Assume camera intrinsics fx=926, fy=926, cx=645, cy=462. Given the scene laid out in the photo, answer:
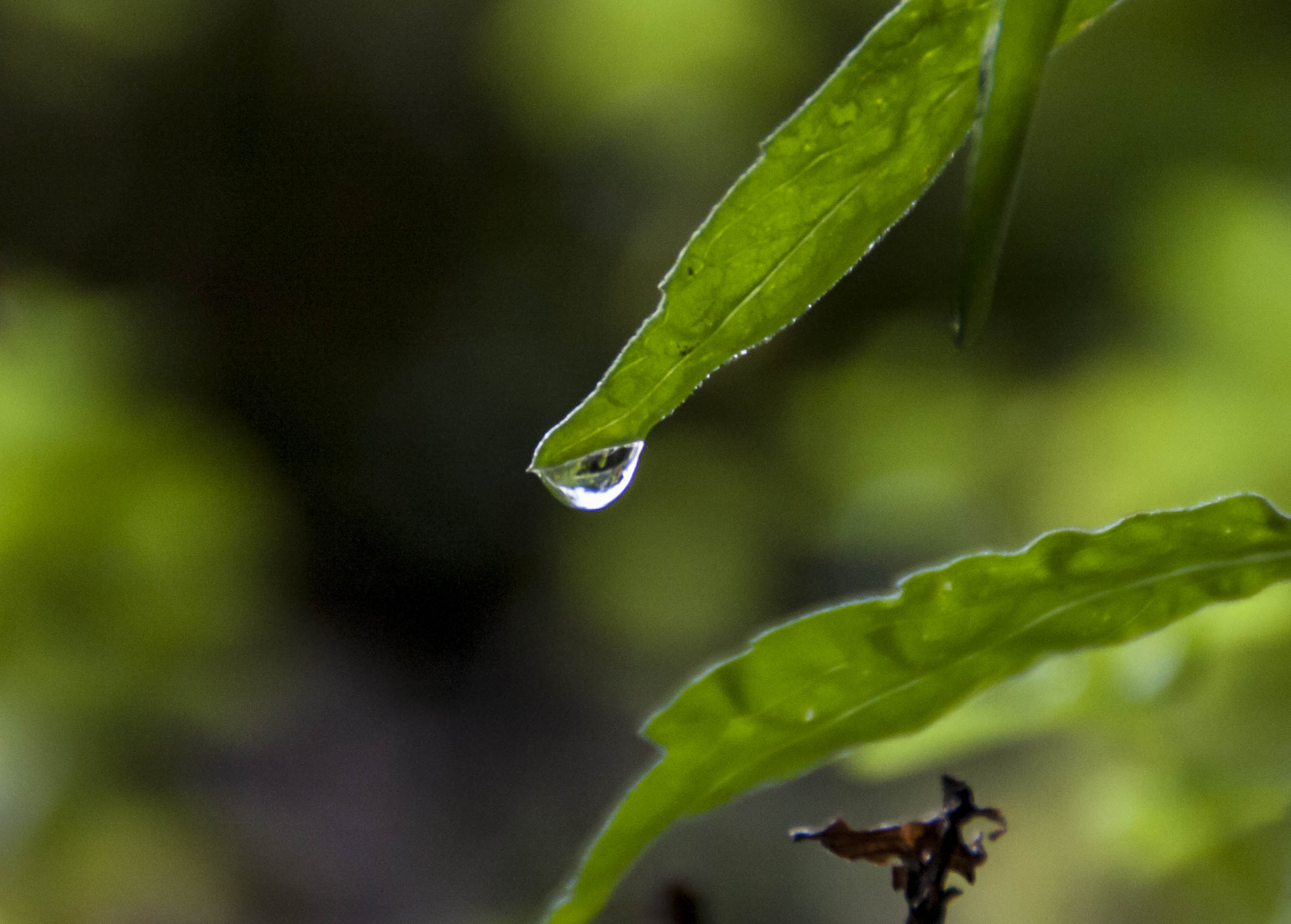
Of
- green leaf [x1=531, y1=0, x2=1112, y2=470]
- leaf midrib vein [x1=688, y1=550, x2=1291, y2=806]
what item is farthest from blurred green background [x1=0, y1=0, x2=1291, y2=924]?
green leaf [x1=531, y1=0, x2=1112, y2=470]

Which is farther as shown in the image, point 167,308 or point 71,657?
point 167,308

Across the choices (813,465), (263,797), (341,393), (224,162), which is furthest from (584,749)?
(224,162)

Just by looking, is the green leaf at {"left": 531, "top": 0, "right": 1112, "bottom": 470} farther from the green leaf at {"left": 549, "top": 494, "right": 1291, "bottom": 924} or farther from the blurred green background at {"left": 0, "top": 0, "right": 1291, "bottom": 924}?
the blurred green background at {"left": 0, "top": 0, "right": 1291, "bottom": 924}

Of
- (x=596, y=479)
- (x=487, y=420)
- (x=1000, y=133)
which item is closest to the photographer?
(x=1000, y=133)

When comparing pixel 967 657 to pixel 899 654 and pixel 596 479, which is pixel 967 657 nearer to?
pixel 899 654

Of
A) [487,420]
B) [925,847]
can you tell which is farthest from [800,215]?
[487,420]

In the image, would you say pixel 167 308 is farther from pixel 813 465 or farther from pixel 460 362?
pixel 813 465

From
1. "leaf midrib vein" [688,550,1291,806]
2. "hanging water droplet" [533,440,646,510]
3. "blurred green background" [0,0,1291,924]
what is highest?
"blurred green background" [0,0,1291,924]
